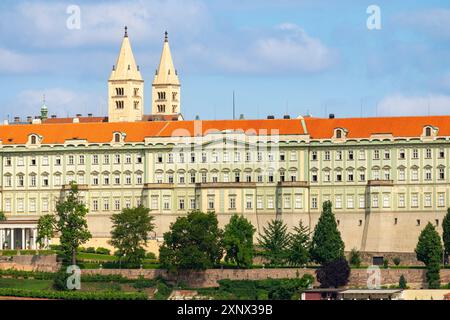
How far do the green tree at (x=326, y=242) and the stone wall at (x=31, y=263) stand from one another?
19138 mm

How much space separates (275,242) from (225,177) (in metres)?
12.8

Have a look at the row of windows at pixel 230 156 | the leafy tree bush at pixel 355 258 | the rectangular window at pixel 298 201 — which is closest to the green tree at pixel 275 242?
the rectangular window at pixel 298 201

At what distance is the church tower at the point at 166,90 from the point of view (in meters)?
169

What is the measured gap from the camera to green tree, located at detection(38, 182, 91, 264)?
119 meters

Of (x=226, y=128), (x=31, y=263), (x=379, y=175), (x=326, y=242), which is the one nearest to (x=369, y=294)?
(x=326, y=242)

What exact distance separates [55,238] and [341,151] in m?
24.1

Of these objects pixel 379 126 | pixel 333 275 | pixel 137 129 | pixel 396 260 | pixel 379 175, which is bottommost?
pixel 333 275

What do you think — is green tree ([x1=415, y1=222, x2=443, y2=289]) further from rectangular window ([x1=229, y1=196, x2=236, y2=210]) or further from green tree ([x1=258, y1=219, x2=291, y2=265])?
rectangular window ([x1=229, y1=196, x2=236, y2=210])

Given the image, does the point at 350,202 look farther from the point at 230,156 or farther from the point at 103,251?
the point at 103,251

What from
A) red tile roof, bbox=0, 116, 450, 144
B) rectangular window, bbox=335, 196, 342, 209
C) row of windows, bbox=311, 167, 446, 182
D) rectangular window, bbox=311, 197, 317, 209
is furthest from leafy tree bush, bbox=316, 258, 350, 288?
red tile roof, bbox=0, 116, 450, 144

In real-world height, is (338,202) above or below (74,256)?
above

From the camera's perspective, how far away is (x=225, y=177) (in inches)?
5153
